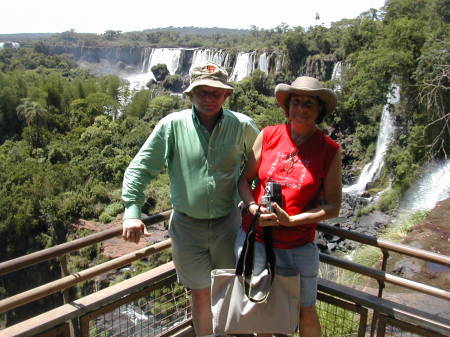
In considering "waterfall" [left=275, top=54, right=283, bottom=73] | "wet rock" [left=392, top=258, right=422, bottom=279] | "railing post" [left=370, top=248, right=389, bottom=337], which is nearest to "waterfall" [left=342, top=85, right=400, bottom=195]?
"wet rock" [left=392, top=258, right=422, bottom=279]

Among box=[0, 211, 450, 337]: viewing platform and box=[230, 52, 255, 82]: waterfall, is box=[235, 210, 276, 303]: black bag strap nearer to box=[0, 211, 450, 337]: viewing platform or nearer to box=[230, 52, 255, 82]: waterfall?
box=[0, 211, 450, 337]: viewing platform

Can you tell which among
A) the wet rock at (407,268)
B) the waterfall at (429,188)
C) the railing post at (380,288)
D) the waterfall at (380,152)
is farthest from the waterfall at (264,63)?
the railing post at (380,288)

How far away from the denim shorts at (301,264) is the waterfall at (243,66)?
5068 cm

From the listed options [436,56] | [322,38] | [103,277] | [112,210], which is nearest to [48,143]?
[112,210]

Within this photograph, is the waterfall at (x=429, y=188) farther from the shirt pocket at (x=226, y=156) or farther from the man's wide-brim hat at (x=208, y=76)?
the man's wide-brim hat at (x=208, y=76)

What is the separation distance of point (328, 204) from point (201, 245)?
0.81 metres

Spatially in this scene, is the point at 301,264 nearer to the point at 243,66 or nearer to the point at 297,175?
the point at 297,175

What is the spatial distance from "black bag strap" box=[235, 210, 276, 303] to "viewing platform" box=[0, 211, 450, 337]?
1.72 feet

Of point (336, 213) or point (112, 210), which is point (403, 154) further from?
point (336, 213)

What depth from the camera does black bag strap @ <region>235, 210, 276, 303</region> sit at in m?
2.22

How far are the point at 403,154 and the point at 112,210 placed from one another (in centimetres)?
1885

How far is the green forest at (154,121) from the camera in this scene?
20375 millimetres

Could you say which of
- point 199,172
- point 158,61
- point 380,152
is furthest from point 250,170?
point 158,61

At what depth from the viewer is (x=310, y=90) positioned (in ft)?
7.27
